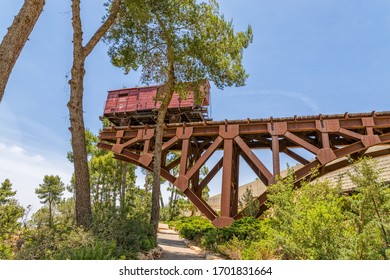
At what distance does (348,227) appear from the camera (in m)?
3.97

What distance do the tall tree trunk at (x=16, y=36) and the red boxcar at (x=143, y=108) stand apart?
12.0 m

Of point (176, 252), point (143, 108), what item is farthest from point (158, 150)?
point (143, 108)

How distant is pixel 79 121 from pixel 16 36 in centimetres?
279

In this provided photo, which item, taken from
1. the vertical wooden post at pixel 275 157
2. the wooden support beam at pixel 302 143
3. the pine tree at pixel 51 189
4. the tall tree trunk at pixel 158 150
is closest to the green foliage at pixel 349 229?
the tall tree trunk at pixel 158 150

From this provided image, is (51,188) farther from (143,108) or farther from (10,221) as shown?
(10,221)

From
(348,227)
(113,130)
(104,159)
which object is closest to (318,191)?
(348,227)

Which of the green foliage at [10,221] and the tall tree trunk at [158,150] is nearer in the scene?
the green foliage at [10,221]

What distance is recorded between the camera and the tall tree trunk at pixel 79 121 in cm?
705

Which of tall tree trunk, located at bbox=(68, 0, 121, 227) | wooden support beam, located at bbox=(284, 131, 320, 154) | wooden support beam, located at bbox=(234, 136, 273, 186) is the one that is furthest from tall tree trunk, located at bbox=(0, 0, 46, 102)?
wooden support beam, located at bbox=(284, 131, 320, 154)

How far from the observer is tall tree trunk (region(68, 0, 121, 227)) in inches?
277

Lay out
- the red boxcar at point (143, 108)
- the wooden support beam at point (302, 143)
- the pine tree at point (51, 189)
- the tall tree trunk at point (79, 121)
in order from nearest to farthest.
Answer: the tall tree trunk at point (79, 121)
the wooden support beam at point (302, 143)
the red boxcar at point (143, 108)
the pine tree at point (51, 189)

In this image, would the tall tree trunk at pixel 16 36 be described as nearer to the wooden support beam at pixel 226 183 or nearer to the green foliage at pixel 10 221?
the green foliage at pixel 10 221

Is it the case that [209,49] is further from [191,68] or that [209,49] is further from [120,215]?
[120,215]

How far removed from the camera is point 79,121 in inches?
297
